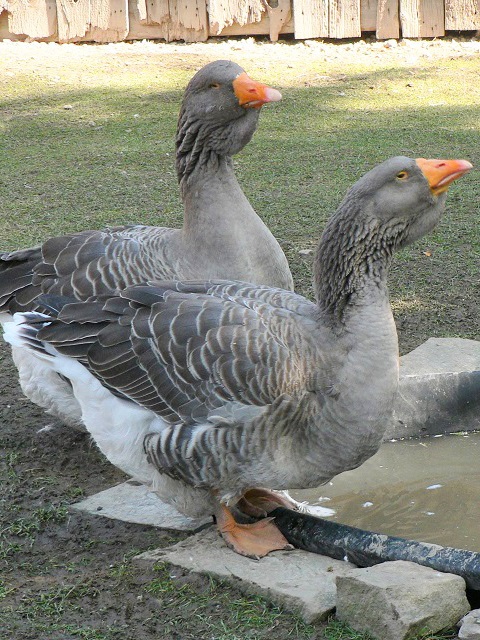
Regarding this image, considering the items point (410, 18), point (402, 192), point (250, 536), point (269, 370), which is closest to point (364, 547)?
point (250, 536)

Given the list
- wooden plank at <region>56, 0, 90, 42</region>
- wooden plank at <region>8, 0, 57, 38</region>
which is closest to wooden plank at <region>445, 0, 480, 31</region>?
wooden plank at <region>56, 0, 90, 42</region>

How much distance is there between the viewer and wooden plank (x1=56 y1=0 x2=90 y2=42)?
37.2 feet

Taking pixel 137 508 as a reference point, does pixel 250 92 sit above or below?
above

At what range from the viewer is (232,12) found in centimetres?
1149

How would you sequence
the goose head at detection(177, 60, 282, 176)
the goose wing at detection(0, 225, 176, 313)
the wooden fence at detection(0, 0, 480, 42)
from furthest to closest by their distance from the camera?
the wooden fence at detection(0, 0, 480, 42) < the goose head at detection(177, 60, 282, 176) < the goose wing at detection(0, 225, 176, 313)

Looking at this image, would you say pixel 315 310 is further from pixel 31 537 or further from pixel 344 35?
pixel 344 35

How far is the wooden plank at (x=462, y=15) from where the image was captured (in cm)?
1116

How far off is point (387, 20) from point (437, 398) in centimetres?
772

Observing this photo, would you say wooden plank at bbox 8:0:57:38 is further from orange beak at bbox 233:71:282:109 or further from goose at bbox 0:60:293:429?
orange beak at bbox 233:71:282:109

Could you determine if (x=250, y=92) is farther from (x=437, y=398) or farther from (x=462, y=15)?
(x=462, y=15)

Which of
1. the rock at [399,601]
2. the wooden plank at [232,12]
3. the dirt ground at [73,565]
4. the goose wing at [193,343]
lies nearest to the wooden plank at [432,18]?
the wooden plank at [232,12]

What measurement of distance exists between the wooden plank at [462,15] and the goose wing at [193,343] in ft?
28.0

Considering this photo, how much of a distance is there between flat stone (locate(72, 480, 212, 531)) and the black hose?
41cm

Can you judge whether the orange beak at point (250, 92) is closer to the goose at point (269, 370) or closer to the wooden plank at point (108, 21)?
the goose at point (269, 370)
